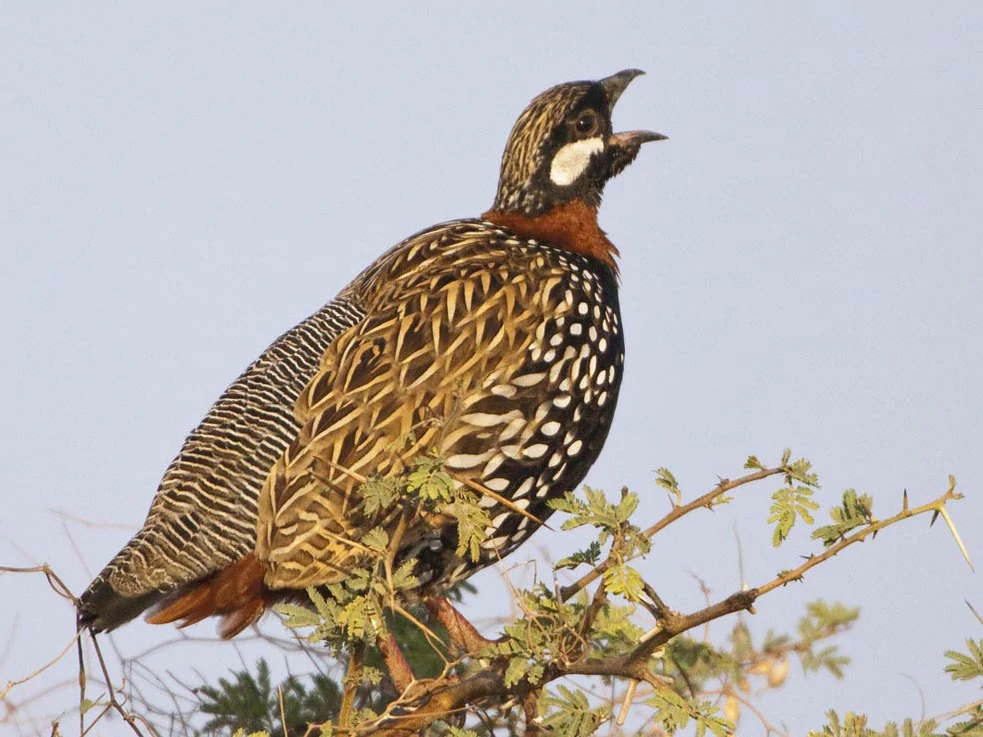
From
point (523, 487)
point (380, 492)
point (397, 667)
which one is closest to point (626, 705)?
point (380, 492)

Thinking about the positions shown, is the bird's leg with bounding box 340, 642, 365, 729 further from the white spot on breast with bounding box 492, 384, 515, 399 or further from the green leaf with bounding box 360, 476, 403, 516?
the white spot on breast with bounding box 492, 384, 515, 399

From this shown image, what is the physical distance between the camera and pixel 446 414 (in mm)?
6316

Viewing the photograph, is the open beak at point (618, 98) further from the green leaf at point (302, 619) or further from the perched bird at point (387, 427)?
the green leaf at point (302, 619)

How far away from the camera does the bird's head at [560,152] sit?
771 centimetres

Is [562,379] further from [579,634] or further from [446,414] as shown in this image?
[579,634]

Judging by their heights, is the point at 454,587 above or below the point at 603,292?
below

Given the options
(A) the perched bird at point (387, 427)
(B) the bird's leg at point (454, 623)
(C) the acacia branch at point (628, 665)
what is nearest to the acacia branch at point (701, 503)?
(C) the acacia branch at point (628, 665)

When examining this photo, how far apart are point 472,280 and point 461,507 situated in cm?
203

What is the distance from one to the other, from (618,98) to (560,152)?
2.02 feet

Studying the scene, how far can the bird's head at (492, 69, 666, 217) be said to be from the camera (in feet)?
25.3

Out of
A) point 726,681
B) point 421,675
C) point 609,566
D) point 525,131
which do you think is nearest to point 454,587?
point 421,675

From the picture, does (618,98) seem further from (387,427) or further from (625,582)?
(625,582)

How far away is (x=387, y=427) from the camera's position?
246 inches

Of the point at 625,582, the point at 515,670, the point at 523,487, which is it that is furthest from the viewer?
the point at 523,487
